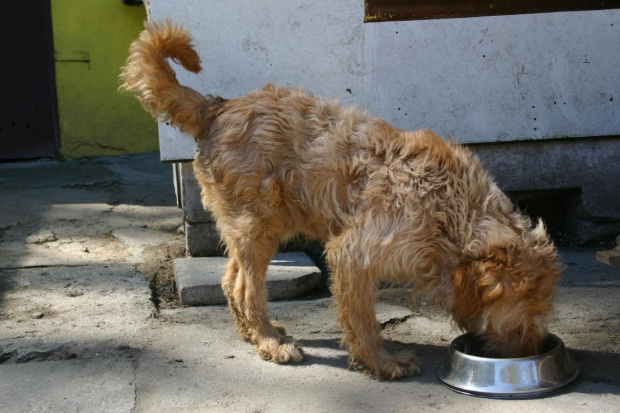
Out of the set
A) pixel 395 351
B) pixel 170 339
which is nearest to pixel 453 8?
pixel 395 351

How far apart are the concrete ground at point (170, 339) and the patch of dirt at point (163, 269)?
2 cm

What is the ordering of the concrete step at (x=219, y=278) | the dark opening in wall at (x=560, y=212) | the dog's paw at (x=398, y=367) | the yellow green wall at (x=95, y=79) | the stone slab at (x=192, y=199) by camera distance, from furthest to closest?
the yellow green wall at (x=95, y=79)
the dark opening in wall at (x=560, y=212)
the stone slab at (x=192, y=199)
the concrete step at (x=219, y=278)
the dog's paw at (x=398, y=367)

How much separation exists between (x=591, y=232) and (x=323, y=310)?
286cm

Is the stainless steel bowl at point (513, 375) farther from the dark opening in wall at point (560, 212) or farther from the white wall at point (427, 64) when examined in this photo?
the dark opening in wall at point (560, 212)

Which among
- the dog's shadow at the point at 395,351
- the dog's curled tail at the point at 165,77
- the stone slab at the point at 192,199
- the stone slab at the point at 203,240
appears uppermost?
the dog's curled tail at the point at 165,77

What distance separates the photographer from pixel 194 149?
5512 mm

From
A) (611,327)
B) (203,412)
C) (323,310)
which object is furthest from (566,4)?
(203,412)

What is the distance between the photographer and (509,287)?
3471 mm

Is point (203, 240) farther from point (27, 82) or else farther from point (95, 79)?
point (27, 82)

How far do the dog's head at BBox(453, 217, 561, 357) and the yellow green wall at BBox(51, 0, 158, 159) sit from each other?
6.83 meters

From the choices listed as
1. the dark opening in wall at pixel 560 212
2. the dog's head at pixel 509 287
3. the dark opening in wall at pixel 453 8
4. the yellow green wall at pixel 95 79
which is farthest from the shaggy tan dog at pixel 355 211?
the yellow green wall at pixel 95 79

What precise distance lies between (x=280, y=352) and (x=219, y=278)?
118cm

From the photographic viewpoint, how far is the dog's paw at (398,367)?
3848 millimetres

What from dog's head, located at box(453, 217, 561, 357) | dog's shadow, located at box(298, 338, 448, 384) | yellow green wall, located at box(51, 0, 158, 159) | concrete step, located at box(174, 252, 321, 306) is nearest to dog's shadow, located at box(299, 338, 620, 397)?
dog's shadow, located at box(298, 338, 448, 384)
